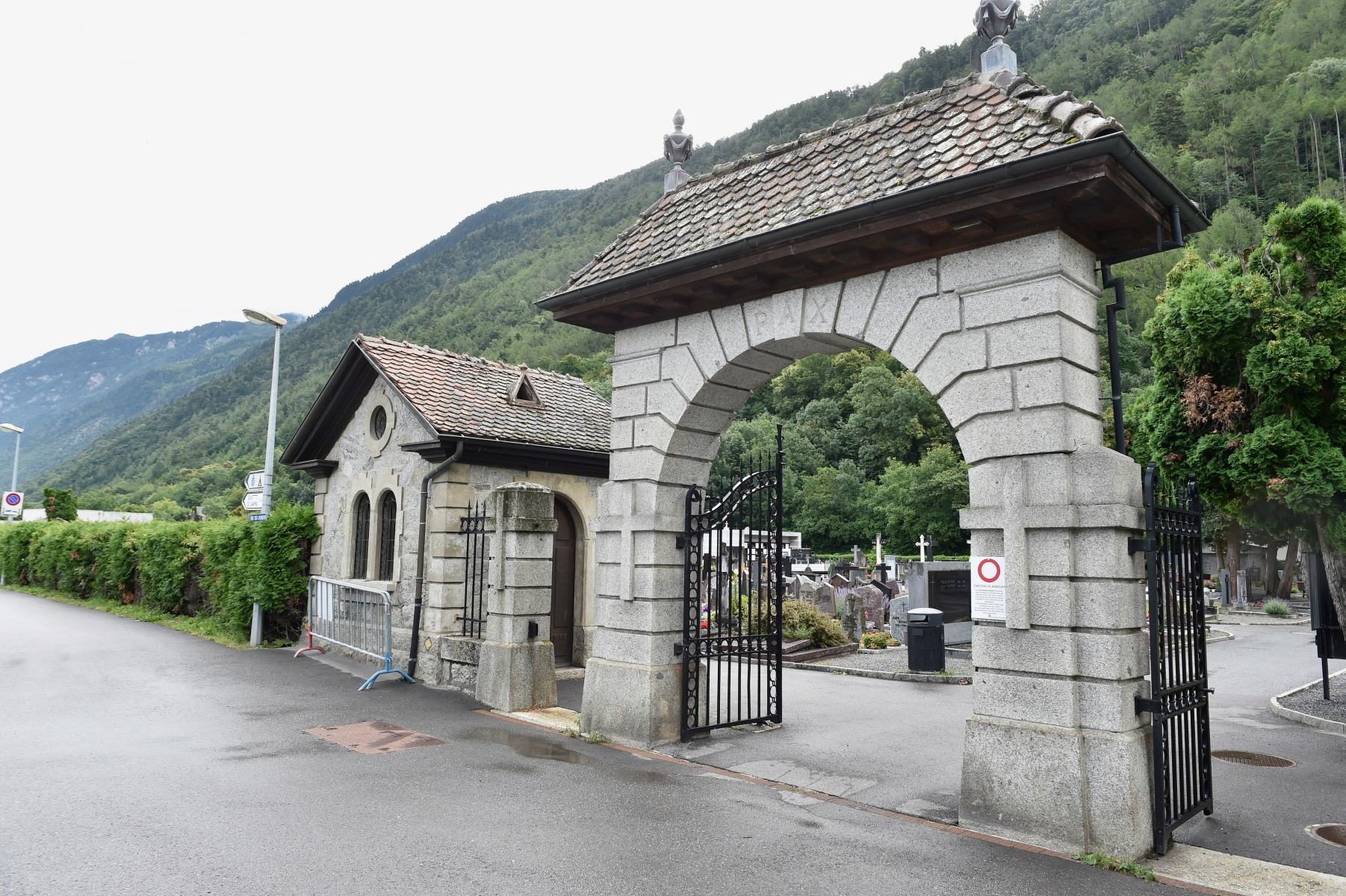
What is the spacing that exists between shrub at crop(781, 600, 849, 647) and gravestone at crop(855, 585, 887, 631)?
3384mm

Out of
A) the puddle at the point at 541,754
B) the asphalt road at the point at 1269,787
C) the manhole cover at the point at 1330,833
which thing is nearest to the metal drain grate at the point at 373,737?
the puddle at the point at 541,754

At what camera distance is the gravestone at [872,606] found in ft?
66.4

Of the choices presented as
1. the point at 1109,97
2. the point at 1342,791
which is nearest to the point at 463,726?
the point at 1342,791

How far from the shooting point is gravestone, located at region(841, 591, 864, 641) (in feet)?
58.8

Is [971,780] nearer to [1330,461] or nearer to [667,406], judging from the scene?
[667,406]

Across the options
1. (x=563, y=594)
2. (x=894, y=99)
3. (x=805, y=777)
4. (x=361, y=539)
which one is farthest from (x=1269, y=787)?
(x=894, y=99)

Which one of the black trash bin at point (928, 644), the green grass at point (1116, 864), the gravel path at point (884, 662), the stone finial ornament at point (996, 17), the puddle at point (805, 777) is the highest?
the stone finial ornament at point (996, 17)

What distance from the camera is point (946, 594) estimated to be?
18531 mm

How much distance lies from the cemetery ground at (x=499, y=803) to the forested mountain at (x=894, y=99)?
47.3 metres

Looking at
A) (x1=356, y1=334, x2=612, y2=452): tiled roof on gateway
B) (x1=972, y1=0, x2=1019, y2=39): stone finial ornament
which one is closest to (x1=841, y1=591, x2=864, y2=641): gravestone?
(x1=356, y1=334, x2=612, y2=452): tiled roof on gateway

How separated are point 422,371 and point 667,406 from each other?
747cm

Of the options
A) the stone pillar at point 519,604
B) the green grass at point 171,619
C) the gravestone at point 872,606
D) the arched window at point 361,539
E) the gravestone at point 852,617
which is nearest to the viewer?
the stone pillar at point 519,604

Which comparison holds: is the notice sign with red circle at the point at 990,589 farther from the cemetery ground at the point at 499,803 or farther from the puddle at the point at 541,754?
the puddle at the point at 541,754

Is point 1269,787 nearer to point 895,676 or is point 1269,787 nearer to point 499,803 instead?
point 895,676
